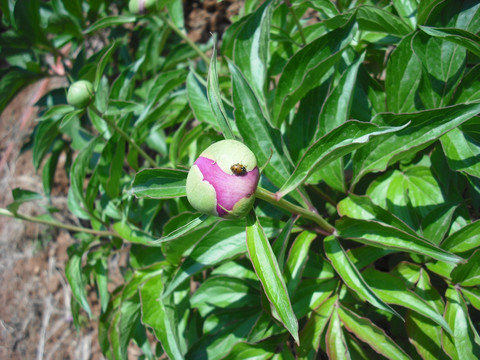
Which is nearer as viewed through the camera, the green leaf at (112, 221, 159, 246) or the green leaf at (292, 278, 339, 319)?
the green leaf at (292, 278, 339, 319)

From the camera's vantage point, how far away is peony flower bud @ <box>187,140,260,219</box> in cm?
55

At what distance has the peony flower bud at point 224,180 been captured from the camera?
551 millimetres

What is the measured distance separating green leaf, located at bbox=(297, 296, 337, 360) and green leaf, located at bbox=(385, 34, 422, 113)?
526 millimetres

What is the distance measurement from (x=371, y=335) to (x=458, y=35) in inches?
26.6

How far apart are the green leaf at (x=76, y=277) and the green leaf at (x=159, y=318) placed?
23cm

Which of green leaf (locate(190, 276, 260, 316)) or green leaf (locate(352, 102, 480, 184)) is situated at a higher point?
green leaf (locate(352, 102, 480, 184))

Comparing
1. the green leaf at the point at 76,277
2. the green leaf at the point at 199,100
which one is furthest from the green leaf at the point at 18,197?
the green leaf at the point at 199,100

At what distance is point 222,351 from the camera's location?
1098mm

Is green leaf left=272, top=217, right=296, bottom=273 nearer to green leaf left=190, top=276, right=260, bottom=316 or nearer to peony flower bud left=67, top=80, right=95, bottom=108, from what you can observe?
green leaf left=190, top=276, right=260, bottom=316

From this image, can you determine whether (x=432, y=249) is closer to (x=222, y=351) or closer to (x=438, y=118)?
(x=438, y=118)

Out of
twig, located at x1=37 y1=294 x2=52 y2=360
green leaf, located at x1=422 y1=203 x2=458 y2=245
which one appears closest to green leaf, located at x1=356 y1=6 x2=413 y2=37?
green leaf, located at x1=422 y1=203 x2=458 y2=245

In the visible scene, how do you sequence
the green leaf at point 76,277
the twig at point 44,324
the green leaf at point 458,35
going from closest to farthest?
the green leaf at point 458,35, the green leaf at point 76,277, the twig at point 44,324

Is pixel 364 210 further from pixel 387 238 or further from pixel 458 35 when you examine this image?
pixel 458 35

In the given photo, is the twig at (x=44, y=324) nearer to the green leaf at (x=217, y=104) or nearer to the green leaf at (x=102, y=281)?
the green leaf at (x=102, y=281)
